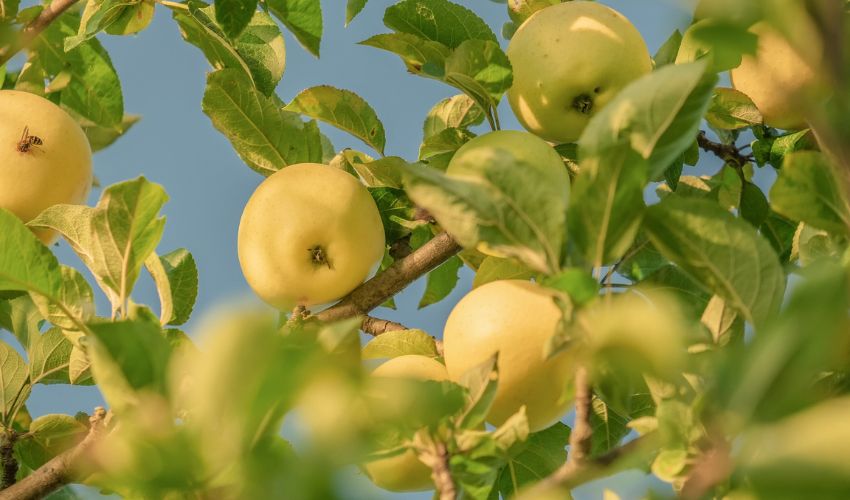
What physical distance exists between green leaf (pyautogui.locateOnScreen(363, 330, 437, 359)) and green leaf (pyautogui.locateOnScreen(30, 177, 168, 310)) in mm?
373

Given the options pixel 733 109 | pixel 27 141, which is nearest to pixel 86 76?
pixel 27 141

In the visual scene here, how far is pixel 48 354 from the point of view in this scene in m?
1.44

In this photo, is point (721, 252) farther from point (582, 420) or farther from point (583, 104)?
point (583, 104)

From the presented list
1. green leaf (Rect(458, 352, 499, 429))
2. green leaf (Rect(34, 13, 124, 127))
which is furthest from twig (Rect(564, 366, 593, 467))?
green leaf (Rect(34, 13, 124, 127))

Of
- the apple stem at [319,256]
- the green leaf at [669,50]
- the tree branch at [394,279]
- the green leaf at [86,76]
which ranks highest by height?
the green leaf at [86,76]

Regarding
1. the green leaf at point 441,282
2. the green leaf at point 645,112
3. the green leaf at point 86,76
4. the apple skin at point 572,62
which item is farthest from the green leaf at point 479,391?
the green leaf at point 86,76

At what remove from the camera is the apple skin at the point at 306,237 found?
1.30 m

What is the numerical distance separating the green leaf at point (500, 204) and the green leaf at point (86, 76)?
1249 mm

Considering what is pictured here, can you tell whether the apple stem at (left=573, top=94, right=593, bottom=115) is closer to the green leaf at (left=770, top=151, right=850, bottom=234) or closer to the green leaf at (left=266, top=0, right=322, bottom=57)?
the green leaf at (left=266, top=0, right=322, bottom=57)

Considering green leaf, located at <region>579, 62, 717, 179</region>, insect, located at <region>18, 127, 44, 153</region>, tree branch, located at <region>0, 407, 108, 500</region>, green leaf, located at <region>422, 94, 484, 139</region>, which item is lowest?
tree branch, located at <region>0, 407, 108, 500</region>

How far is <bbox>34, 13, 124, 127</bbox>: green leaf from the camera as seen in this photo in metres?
1.79

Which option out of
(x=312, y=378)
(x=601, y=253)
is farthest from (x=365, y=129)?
(x=312, y=378)

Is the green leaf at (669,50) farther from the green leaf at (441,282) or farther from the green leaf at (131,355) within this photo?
the green leaf at (131,355)

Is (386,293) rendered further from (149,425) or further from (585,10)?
(149,425)
